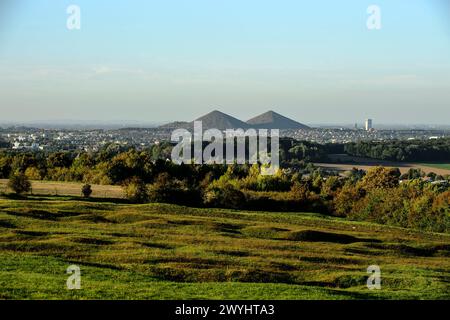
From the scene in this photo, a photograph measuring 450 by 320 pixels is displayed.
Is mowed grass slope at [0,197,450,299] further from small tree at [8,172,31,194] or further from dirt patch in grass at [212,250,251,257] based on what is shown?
small tree at [8,172,31,194]

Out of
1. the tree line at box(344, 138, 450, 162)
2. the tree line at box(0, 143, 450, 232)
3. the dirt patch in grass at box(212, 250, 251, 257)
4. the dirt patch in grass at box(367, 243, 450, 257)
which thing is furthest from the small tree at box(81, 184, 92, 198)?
the tree line at box(344, 138, 450, 162)

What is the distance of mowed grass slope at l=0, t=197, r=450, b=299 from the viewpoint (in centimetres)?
1994

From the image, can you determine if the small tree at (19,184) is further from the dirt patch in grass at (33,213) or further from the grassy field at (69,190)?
the dirt patch in grass at (33,213)

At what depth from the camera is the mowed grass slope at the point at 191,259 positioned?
19.9m

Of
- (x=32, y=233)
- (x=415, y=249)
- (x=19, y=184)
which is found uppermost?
(x=19, y=184)

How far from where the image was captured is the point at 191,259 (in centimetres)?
2811

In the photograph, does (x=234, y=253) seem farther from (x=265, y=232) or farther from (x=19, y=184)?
(x=19, y=184)

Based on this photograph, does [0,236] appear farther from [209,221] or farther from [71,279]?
[209,221]

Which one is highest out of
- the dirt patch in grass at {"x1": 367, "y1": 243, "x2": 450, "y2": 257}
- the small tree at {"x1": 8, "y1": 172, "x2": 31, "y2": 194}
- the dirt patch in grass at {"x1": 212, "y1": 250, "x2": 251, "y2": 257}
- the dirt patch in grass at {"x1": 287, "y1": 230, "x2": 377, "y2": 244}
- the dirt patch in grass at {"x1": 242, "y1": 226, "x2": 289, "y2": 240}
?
the small tree at {"x1": 8, "y1": 172, "x2": 31, "y2": 194}

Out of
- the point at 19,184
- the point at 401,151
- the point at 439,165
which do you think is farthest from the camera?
the point at 401,151

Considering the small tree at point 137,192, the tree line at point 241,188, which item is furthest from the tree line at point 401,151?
the small tree at point 137,192

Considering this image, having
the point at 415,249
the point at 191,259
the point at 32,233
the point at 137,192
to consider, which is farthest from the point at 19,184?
the point at 415,249
